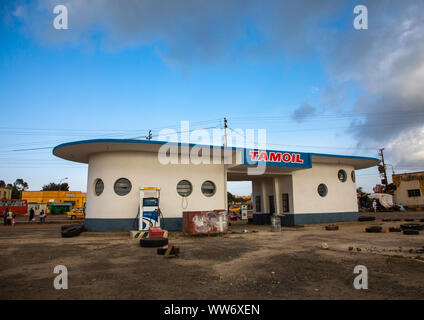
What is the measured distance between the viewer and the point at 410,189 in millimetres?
43062

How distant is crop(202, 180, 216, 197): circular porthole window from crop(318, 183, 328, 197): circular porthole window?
9354 mm

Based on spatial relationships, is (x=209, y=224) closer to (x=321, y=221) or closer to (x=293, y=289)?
(x=293, y=289)

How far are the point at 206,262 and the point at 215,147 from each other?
9.05 meters

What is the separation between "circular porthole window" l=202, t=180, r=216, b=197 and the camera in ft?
57.5

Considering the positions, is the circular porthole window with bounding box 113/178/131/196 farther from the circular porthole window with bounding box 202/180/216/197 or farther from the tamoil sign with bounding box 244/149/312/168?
the tamoil sign with bounding box 244/149/312/168

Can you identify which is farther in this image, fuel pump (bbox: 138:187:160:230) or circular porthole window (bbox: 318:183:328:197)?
circular porthole window (bbox: 318:183:328:197)

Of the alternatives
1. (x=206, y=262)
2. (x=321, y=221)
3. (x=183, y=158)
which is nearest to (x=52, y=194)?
(x=183, y=158)

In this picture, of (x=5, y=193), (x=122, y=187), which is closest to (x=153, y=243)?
(x=122, y=187)

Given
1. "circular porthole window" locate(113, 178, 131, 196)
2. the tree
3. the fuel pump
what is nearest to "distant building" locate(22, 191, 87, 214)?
the tree

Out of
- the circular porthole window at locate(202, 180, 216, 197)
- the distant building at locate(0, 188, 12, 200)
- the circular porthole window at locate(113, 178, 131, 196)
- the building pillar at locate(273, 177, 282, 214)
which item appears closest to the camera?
the circular porthole window at locate(113, 178, 131, 196)

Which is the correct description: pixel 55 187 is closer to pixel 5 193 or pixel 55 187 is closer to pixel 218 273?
pixel 5 193

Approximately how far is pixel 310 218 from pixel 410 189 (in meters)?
34.1

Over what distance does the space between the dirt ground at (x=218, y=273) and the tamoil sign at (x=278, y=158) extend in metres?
7.49

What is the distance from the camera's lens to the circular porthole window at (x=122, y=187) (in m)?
15.8
